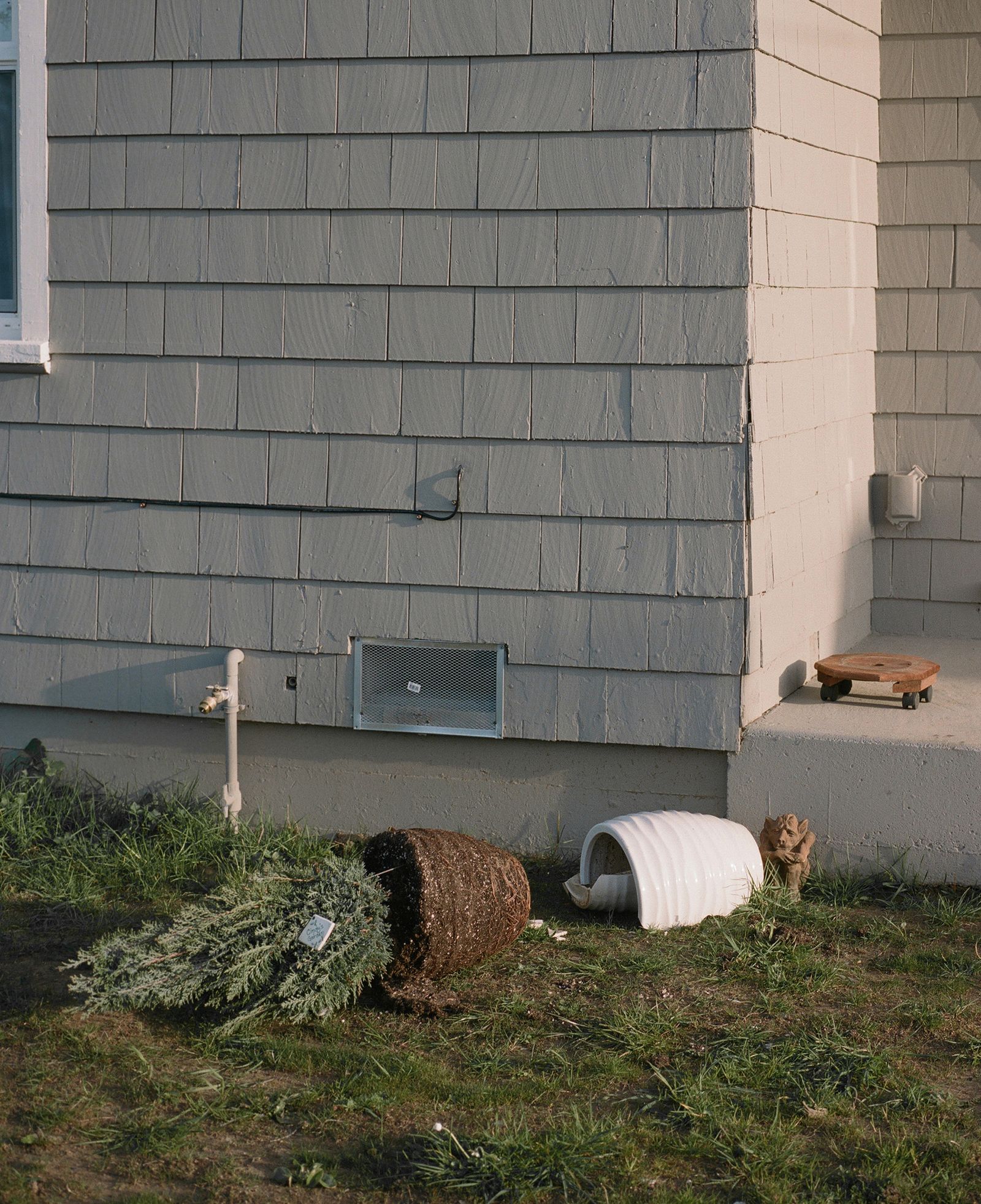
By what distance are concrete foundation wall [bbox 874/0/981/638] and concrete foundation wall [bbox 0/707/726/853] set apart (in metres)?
1.60

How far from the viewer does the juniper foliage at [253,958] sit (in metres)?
3.23

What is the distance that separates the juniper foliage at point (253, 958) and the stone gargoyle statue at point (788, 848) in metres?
1.29

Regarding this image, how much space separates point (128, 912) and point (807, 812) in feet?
6.79

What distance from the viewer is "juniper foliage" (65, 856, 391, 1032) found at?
3.23m

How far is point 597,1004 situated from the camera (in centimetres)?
345

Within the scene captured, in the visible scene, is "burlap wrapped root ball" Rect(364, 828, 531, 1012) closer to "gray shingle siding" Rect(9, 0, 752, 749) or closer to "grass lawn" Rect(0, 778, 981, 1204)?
"grass lawn" Rect(0, 778, 981, 1204)

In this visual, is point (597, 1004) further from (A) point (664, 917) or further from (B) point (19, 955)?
(B) point (19, 955)

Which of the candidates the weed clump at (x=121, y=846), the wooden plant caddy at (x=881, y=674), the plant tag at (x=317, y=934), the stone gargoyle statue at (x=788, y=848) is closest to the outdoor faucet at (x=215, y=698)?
the weed clump at (x=121, y=846)

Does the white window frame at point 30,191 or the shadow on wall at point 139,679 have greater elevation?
the white window frame at point 30,191

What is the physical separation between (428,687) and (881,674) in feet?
4.77

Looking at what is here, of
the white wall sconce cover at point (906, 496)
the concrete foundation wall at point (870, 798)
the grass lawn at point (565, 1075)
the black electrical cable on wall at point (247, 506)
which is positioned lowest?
the grass lawn at point (565, 1075)

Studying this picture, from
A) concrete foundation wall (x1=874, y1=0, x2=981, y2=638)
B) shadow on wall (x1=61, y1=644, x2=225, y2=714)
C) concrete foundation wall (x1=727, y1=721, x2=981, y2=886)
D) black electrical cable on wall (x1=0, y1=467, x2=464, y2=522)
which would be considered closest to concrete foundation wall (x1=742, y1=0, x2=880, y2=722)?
concrete foundation wall (x1=874, y1=0, x2=981, y2=638)

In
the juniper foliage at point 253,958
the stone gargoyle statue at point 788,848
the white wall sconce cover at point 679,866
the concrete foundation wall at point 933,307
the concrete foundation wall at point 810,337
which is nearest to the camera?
the juniper foliage at point 253,958

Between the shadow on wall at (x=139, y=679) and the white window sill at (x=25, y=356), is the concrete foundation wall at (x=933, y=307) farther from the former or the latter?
the white window sill at (x=25, y=356)
